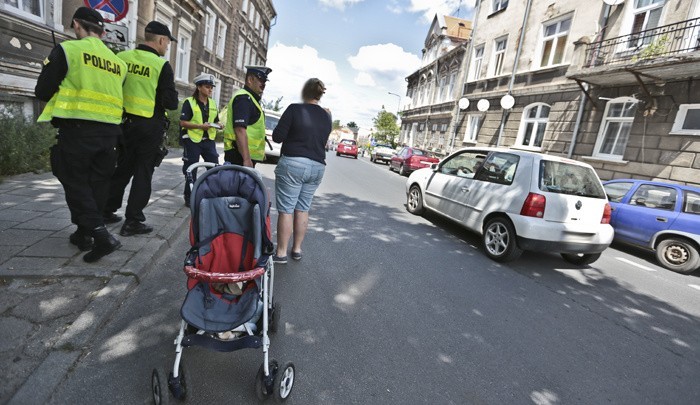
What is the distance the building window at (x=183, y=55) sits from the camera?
1896 centimetres

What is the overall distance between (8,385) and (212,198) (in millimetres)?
1432

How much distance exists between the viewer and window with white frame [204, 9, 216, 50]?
2223 cm

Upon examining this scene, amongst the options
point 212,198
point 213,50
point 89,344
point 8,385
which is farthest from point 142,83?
point 213,50

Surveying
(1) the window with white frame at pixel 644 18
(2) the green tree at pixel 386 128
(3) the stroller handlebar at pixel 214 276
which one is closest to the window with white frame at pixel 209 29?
(1) the window with white frame at pixel 644 18

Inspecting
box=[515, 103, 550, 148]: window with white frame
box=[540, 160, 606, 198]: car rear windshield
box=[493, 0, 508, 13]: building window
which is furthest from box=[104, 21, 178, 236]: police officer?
box=[493, 0, 508, 13]: building window

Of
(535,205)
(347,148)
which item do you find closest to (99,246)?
(535,205)

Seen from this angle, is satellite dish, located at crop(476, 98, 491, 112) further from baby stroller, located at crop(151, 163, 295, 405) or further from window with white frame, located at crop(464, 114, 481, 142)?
baby stroller, located at crop(151, 163, 295, 405)

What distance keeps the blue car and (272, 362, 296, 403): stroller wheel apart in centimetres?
698

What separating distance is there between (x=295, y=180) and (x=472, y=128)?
802 inches

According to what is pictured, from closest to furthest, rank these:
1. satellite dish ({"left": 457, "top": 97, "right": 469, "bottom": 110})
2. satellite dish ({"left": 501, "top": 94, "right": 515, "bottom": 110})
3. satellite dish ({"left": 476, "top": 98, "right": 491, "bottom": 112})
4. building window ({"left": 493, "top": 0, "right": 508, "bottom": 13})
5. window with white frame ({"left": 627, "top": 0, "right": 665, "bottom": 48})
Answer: window with white frame ({"left": 627, "top": 0, "right": 665, "bottom": 48}), satellite dish ({"left": 501, "top": 94, "right": 515, "bottom": 110}), satellite dish ({"left": 476, "top": 98, "right": 491, "bottom": 112}), building window ({"left": 493, "top": 0, "right": 508, "bottom": 13}), satellite dish ({"left": 457, "top": 97, "right": 469, "bottom": 110})

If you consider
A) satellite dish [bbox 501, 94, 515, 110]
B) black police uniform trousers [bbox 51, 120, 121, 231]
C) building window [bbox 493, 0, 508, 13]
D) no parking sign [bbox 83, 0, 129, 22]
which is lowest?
black police uniform trousers [bbox 51, 120, 121, 231]

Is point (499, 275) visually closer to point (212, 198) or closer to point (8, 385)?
point (212, 198)

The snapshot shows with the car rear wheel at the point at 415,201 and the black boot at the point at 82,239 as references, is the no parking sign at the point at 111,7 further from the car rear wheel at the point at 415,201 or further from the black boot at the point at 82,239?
the car rear wheel at the point at 415,201

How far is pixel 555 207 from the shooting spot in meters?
4.99
